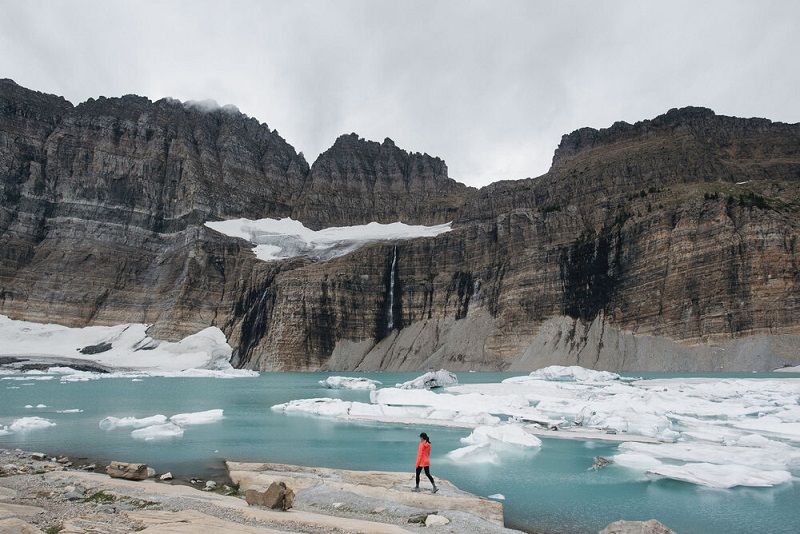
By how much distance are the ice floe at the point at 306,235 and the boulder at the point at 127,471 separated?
123274 mm

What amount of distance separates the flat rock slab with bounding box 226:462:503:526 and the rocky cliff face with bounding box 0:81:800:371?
7744 cm

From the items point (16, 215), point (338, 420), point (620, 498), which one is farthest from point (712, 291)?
point (16, 215)

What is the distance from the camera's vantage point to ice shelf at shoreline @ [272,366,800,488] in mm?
19328

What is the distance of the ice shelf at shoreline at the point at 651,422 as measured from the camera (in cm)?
1933

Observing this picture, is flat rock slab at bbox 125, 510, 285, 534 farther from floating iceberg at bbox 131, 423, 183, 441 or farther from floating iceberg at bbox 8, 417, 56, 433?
floating iceberg at bbox 8, 417, 56, 433

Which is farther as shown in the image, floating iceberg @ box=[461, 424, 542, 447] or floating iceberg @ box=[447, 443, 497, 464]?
floating iceberg @ box=[461, 424, 542, 447]

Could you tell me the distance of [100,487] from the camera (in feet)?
49.3

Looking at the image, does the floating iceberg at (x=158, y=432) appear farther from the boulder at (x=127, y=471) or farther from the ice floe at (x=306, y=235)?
the ice floe at (x=306, y=235)

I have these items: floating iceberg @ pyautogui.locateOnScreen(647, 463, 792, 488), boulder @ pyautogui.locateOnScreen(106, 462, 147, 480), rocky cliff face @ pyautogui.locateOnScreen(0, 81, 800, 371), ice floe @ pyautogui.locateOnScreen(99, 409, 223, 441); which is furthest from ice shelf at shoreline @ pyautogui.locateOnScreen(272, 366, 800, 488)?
rocky cliff face @ pyautogui.locateOnScreen(0, 81, 800, 371)

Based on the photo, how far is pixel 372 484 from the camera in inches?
631

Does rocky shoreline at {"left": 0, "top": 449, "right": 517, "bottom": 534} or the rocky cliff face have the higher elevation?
the rocky cliff face

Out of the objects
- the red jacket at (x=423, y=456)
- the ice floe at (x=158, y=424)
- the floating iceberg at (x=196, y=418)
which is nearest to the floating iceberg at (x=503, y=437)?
the red jacket at (x=423, y=456)

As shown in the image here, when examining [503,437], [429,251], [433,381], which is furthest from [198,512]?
[429,251]

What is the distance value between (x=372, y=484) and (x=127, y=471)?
7.67m
